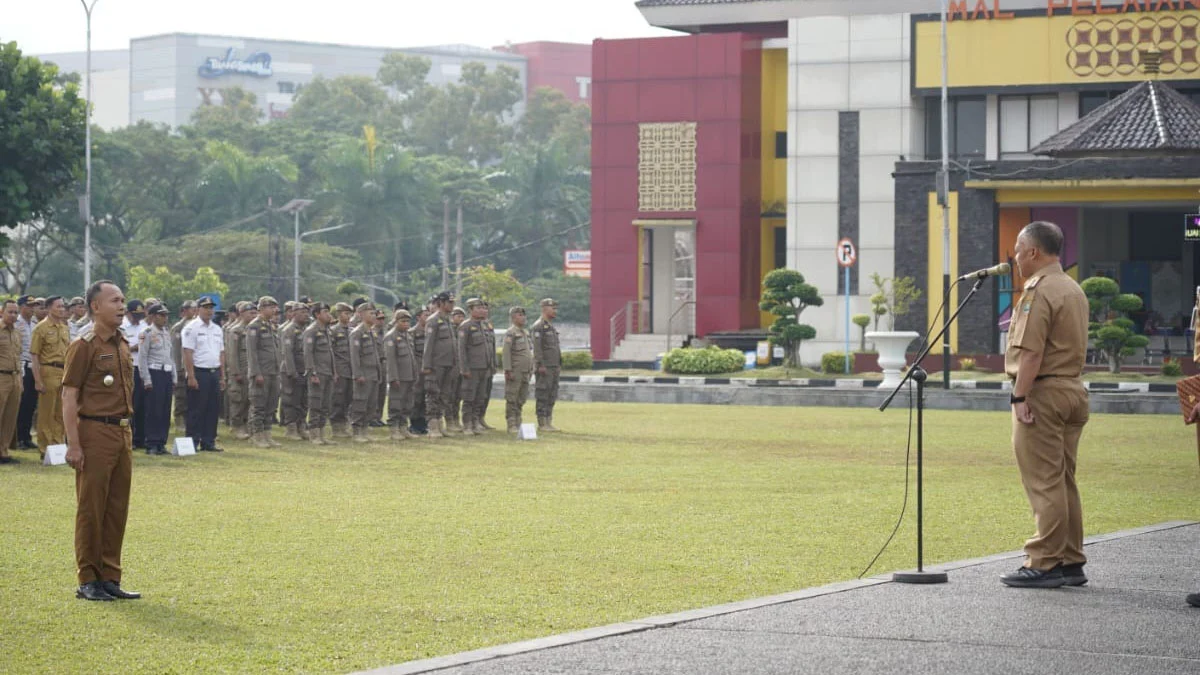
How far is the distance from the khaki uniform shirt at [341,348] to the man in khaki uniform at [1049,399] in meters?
15.0

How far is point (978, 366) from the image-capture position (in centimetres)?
4234

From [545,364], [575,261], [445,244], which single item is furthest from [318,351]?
[575,261]

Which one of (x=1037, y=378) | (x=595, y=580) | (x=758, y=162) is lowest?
(x=595, y=580)

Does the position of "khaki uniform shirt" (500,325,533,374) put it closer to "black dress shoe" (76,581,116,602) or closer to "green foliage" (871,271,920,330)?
"black dress shoe" (76,581,116,602)

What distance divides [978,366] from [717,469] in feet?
81.0

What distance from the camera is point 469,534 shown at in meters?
12.9

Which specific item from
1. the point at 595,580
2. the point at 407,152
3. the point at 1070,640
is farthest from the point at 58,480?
the point at 407,152

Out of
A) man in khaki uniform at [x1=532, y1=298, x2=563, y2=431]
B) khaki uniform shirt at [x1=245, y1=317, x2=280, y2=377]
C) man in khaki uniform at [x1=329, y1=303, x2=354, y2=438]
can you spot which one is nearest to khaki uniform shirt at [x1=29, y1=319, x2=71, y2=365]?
khaki uniform shirt at [x1=245, y1=317, x2=280, y2=377]

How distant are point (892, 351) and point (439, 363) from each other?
14047mm

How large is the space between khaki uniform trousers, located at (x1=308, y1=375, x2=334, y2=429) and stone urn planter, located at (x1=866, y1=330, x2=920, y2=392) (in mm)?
15071

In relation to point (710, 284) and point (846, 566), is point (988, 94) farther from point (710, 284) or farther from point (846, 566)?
point (846, 566)

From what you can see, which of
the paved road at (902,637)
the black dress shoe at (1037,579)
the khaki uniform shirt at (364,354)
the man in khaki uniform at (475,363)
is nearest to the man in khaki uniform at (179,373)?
the khaki uniform shirt at (364,354)

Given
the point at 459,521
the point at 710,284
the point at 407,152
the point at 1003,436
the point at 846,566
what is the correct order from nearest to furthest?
the point at 846,566 < the point at 459,521 < the point at 1003,436 < the point at 710,284 < the point at 407,152

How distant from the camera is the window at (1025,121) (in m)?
45.2
